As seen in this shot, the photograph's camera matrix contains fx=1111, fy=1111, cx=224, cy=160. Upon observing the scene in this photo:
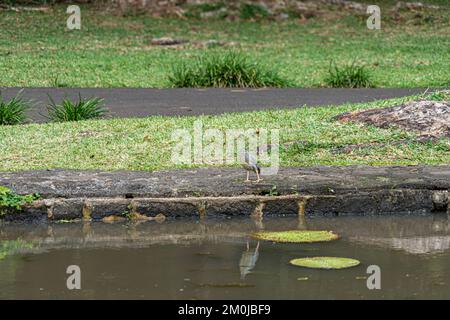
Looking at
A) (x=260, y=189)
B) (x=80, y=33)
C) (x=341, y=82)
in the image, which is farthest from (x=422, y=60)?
(x=260, y=189)

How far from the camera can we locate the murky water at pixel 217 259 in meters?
6.80

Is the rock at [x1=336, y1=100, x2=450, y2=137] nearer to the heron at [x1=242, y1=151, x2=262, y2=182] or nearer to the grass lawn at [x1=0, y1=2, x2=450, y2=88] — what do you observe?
the heron at [x1=242, y1=151, x2=262, y2=182]

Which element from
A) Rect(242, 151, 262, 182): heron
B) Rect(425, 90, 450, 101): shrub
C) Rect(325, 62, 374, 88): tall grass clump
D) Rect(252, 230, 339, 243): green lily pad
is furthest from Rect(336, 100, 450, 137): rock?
Rect(325, 62, 374, 88): tall grass clump

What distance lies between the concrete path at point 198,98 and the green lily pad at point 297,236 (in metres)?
6.75

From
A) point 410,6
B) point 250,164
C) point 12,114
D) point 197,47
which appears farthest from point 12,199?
point 410,6

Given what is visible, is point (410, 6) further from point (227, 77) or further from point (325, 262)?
point (325, 262)

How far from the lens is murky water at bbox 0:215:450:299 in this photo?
22.3ft

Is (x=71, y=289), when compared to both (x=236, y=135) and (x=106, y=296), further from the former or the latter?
(x=236, y=135)

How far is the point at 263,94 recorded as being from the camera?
708 inches

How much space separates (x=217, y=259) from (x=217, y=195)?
1862mm

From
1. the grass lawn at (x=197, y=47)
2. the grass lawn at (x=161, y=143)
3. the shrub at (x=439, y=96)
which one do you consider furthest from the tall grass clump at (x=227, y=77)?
the shrub at (x=439, y=96)

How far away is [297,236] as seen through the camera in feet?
28.0

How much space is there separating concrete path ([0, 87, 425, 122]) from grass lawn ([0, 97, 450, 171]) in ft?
5.85

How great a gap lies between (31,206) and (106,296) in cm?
290
